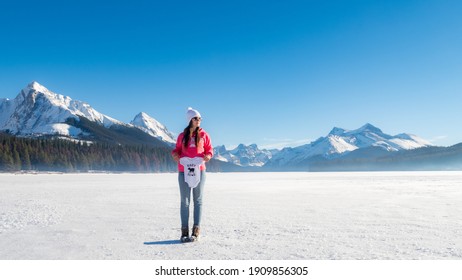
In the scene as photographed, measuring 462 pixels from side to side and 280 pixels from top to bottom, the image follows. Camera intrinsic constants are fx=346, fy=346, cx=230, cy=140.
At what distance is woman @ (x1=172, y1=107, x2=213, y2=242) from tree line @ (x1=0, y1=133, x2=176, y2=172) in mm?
110266

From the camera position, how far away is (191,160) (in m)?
8.05

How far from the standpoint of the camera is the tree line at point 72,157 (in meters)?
111

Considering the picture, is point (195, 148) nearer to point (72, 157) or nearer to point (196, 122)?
point (196, 122)

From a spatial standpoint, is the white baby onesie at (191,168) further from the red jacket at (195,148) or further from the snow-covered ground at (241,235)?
the snow-covered ground at (241,235)

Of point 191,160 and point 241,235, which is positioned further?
point 241,235

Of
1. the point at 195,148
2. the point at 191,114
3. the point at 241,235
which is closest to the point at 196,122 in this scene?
the point at 191,114

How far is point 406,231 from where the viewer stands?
28.6 ft

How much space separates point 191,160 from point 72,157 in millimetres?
134485

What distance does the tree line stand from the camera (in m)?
111

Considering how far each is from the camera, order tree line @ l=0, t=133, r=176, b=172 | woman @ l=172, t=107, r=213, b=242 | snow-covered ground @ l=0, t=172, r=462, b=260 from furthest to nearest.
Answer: tree line @ l=0, t=133, r=176, b=172 → woman @ l=172, t=107, r=213, b=242 → snow-covered ground @ l=0, t=172, r=462, b=260

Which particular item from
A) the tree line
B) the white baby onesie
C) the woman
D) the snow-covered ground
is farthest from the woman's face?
the tree line

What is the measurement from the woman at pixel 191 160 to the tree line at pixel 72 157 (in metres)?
110

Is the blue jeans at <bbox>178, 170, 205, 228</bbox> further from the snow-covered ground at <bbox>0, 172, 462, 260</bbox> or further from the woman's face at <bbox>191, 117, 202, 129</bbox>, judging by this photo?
the woman's face at <bbox>191, 117, 202, 129</bbox>
